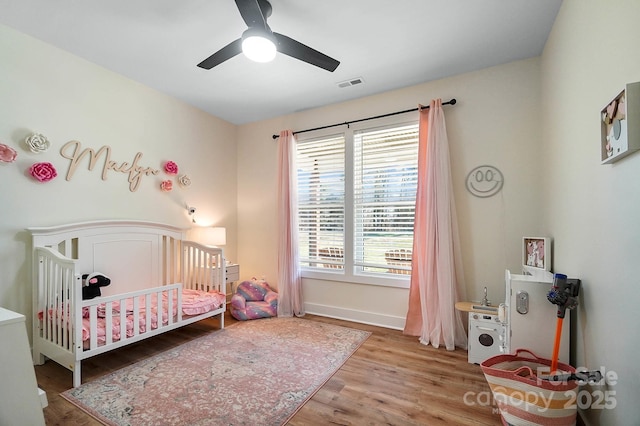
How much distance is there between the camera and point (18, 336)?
0.84 meters

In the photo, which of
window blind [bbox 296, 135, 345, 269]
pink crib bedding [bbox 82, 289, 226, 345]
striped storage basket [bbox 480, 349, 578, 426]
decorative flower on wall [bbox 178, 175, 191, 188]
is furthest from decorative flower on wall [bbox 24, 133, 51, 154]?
striped storage basket [bbox 480, 349, 578, 426]

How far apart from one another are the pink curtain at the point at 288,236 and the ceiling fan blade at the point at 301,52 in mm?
1537

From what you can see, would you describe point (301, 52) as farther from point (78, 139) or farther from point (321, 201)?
point (78, 139)

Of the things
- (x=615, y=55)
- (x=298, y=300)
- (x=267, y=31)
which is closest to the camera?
(x=615, y=55)

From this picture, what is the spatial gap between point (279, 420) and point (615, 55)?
2388mm

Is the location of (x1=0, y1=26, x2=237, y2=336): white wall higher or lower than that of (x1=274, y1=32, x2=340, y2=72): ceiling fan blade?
lower

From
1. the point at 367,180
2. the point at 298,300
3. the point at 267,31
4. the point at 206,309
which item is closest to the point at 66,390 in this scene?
the point at 206,309

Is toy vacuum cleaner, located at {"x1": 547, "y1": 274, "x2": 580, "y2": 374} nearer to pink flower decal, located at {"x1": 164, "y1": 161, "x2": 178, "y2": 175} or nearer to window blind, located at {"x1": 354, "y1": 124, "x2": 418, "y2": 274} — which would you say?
window blind, located at {"x1": 354, "y1": 124, "x2": 418, "y2": 274}

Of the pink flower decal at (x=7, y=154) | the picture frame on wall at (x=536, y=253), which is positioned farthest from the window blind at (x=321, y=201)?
the pink flower decal at (x=7, y=154)

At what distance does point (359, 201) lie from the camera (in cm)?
319

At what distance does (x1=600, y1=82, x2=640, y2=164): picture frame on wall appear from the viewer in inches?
39.2

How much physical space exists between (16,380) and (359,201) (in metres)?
2.80

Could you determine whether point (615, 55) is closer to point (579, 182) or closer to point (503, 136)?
point (579, 182)

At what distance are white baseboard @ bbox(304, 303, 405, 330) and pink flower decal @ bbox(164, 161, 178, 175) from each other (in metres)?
2.22
